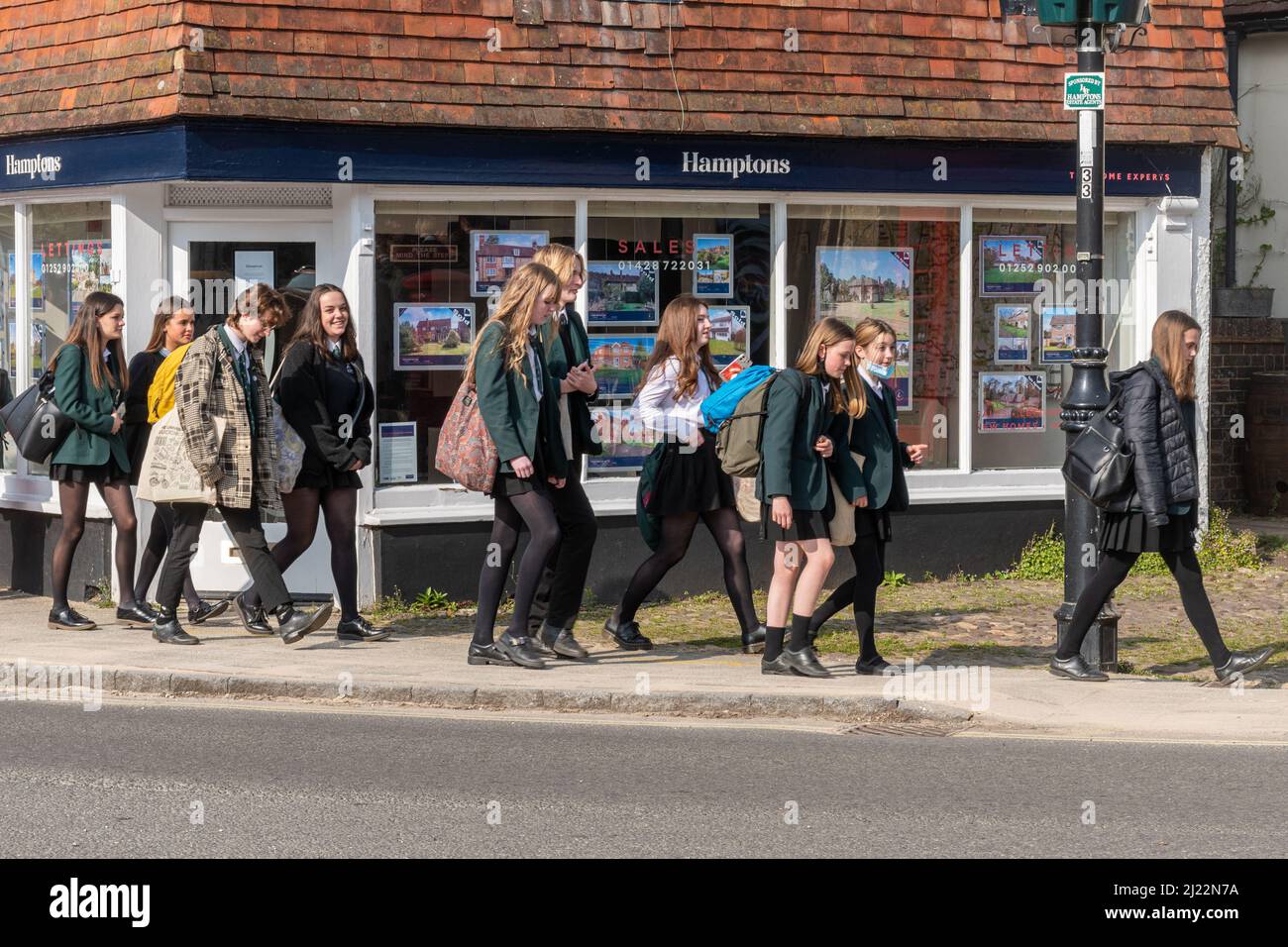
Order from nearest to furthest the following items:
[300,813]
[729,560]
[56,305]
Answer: [300,813] < [729,560] < [56,305]

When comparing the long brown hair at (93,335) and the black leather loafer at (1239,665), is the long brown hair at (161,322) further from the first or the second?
the black leather loafer at (1239,665)

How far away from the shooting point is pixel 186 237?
39.2 feet

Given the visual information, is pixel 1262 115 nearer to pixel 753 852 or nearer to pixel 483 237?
pixel 483 237

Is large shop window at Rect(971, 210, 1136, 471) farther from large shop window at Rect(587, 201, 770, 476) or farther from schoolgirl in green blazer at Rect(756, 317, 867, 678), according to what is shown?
schoolgirl in green blazer at Rect(756, 317, 867, 678)

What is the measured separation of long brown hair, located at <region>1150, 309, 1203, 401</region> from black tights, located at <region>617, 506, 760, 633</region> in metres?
2.51

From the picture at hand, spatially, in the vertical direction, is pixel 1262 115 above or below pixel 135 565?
above

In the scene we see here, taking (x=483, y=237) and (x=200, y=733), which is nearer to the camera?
(x=200, y=733)

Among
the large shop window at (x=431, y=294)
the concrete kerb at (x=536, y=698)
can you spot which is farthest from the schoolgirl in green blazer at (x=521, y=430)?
Answer: the large shop window at (x=431, y=294)

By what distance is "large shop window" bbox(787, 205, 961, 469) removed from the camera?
12984 mm

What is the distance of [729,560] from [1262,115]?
11.1 meters

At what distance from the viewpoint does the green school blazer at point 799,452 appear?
29.8ft

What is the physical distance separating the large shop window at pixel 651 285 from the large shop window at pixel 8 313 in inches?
162

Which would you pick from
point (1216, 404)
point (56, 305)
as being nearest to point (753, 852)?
point (56, 305)

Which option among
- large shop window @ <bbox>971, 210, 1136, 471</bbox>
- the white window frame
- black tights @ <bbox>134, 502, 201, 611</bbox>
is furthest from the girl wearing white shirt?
large shop window @ <bbox>971, 210, 1136, 471</bbox>
